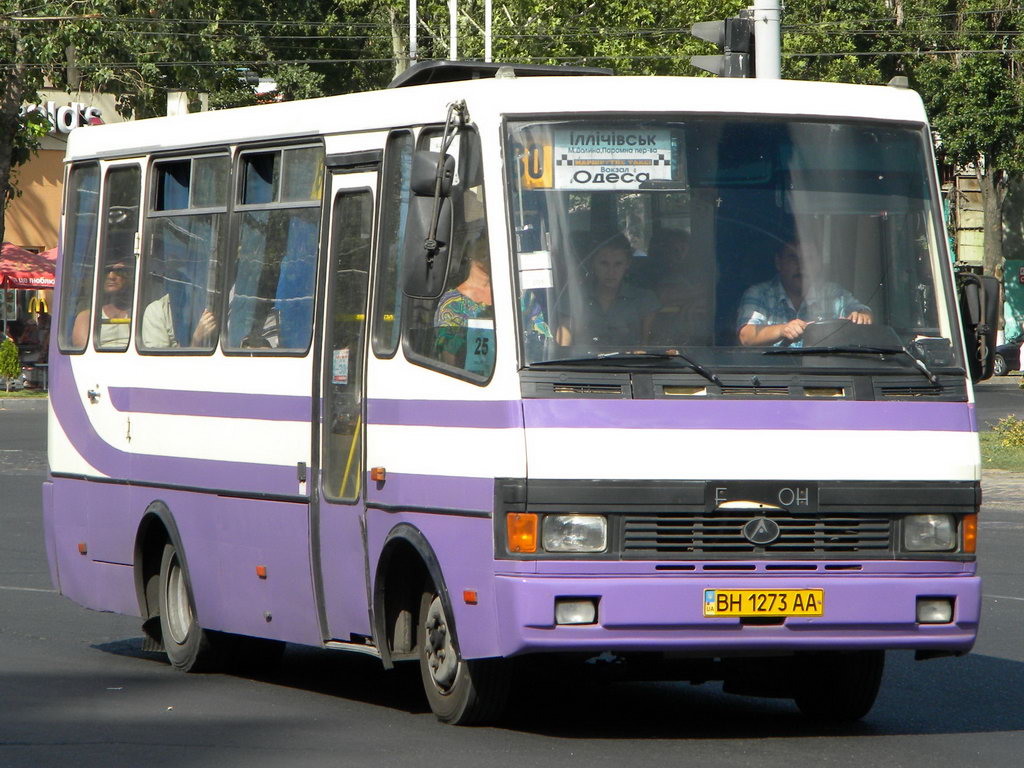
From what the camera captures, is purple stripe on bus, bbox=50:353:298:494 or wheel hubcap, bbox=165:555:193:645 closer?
purple stripe on bus, bbox=50:353:298:494

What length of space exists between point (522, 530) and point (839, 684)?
197cm

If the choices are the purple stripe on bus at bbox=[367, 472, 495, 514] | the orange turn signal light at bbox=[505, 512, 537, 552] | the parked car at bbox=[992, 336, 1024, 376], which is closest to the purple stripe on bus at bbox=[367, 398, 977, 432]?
the purple stripe on bus at bbox=[367, 472, 495, 514]

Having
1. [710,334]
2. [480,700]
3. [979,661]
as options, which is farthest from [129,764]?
[979,661]

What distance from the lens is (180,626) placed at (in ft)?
34.9

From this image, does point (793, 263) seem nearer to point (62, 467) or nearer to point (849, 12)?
point (62, 467)

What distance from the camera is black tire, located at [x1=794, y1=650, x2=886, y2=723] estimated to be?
8.65 meters

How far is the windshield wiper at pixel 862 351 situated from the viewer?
7918 mm

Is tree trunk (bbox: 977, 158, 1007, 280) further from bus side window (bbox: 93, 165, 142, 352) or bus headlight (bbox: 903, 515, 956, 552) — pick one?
bus headlight (bbox: 903, 515, 956, 552)

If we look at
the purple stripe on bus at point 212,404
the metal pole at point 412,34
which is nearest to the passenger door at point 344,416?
the purple stripe on bus at point 212,404

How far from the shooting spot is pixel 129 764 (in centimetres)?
759

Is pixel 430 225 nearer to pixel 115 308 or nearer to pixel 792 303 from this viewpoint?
pixel 792 303

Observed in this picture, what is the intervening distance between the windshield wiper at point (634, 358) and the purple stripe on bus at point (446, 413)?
0.21m

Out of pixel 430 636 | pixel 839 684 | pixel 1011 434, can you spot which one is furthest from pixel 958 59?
pixel 430 636

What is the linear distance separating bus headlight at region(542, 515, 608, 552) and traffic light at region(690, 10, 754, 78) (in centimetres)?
933
